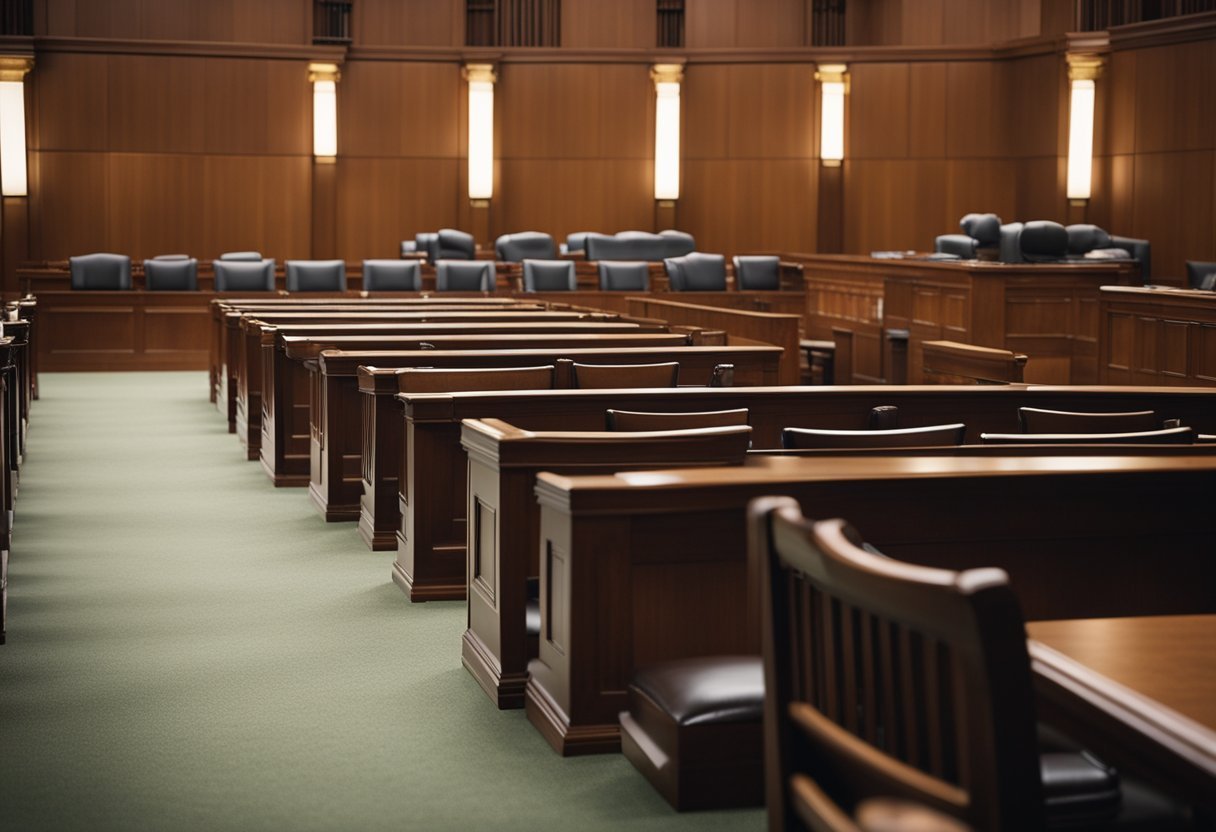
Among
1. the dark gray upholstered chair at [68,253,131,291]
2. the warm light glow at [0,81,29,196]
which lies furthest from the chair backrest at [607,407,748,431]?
the warm light glow at [0,81,29,196]

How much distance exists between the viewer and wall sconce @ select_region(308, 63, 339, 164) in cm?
1570

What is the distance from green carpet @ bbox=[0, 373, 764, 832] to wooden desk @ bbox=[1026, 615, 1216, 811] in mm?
1064

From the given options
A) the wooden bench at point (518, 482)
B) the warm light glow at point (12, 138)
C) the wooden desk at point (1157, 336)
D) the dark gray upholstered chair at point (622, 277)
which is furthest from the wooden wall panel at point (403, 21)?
the wooden bench at point (518, 482)

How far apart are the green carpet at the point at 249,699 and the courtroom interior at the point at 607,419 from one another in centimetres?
2

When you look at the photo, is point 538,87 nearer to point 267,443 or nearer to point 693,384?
point 267,443

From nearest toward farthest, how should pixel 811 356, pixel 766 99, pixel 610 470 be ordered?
pixel 610 470 < pixel 811 356 < pixel 766 99

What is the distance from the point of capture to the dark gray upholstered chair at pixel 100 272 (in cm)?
1314

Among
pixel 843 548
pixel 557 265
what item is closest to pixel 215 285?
pixel 557 265

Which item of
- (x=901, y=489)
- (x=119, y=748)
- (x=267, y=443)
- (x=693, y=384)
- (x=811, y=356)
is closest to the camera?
(x=901, y=489)

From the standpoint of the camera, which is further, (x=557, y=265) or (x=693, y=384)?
(x=557, y=265)

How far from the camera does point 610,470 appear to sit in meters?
3.52

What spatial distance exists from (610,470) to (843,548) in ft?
6.98

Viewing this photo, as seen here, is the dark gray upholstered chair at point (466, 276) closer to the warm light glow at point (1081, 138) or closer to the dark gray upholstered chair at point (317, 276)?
the dark gray upholstered chair at point (317, 276)

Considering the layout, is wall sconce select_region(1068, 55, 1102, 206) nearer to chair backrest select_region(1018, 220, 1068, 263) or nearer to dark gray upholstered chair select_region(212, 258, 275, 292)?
chair backrest select_region(1018, 220, 1068, 263)
